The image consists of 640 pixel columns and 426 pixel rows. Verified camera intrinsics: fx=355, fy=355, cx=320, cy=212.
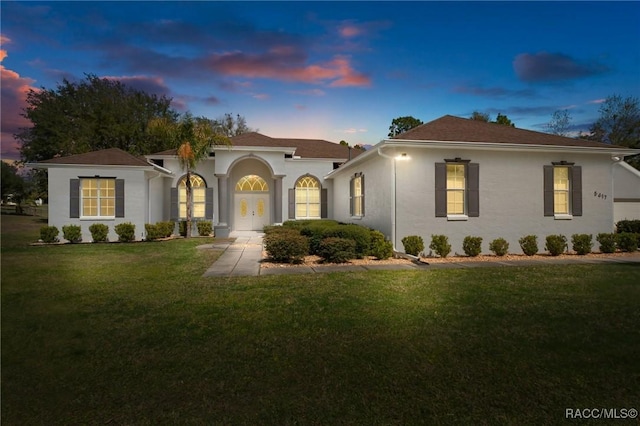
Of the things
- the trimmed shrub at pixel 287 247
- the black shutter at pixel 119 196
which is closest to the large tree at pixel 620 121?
the trimmed shrub at pixel 287 247

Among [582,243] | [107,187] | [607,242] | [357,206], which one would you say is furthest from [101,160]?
[607,242]

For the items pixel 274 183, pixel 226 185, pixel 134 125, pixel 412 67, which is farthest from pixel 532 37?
pixel 134 125

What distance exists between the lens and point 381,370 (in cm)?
359

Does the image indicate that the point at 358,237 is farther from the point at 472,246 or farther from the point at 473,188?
the point at 473,188

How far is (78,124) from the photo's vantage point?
34.4 meters

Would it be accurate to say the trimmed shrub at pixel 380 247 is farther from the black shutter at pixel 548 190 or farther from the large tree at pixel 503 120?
the large tree at pixel 503 120

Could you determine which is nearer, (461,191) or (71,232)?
(461,191)

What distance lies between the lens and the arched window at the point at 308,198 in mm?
21375

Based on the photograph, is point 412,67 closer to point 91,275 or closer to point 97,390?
point 91,275

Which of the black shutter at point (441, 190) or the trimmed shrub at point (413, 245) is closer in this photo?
the trimmed shrub at point (413, 245)

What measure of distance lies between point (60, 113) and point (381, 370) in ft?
139

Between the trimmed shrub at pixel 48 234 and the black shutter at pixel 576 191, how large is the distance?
22.0 metres

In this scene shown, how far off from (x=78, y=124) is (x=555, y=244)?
39665 mm

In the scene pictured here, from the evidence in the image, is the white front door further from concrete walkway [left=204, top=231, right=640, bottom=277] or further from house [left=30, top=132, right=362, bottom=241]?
concrete walkway [left=204, top=231, right=640, bottom=277]
